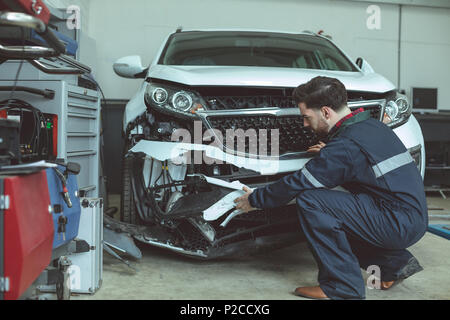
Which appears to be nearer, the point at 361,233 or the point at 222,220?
the point at 361,233

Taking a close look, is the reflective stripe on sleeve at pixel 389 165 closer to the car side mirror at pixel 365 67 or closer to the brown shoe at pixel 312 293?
the brown shoe at pixel 312 293

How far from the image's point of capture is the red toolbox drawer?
1201 millimetres

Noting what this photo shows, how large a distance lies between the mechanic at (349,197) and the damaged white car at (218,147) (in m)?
0.24

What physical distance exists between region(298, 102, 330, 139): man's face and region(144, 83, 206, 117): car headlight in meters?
0.46

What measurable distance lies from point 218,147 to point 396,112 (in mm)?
968

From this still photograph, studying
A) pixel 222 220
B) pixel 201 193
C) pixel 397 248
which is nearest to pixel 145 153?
pixel 201 193

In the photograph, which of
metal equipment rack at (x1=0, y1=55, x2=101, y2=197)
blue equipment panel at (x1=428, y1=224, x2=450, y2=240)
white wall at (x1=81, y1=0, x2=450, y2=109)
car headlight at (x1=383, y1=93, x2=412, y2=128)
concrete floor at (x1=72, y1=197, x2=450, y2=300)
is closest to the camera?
concrete floor at (x1=72, y1=197, x2=450, y2=300)

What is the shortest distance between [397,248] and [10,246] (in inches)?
58.2

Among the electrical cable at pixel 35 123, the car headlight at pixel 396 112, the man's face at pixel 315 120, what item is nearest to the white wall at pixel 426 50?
the car headlight at pixel 396 112

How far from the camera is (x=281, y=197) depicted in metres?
1.80

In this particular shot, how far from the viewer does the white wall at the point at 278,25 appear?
5.48m

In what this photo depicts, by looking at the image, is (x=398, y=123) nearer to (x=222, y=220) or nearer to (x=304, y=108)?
(x=304, y=108)

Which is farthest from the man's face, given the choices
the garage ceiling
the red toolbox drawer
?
the garage ceiling

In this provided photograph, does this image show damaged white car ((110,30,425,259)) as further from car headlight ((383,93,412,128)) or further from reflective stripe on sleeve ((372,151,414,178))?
reflective stripe on sleeve ((372,151,414,178))
